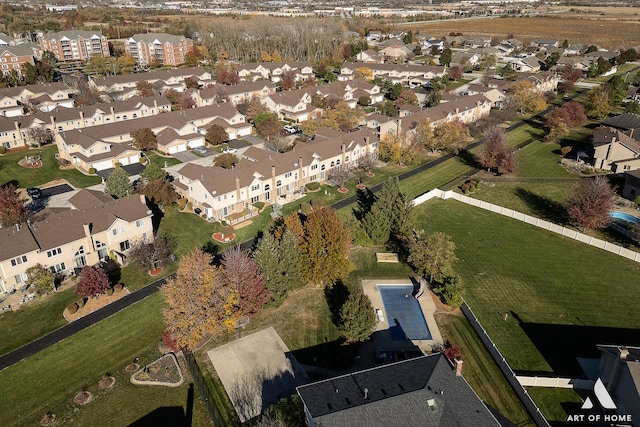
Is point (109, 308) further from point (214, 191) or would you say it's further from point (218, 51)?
point (218, 51)

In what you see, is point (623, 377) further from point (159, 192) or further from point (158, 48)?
point (158, 48)

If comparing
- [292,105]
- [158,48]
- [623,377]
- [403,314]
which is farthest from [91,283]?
[158,48]

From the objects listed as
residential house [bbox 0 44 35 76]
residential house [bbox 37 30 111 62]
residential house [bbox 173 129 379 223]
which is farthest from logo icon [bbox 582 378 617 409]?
residential house [bbox 37 30 111 62]

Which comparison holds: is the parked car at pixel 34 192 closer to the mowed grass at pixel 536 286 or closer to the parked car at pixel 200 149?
the parked car at pixel 200 149

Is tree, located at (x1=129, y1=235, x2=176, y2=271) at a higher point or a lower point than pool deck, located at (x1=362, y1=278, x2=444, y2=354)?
higher

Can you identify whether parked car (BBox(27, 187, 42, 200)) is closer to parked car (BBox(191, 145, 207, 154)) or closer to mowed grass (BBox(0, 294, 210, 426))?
parked car (BBox(191, 145, 207, 154))

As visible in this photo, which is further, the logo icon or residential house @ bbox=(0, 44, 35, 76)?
residential house @ bbox=(0, 44, 35, 76)

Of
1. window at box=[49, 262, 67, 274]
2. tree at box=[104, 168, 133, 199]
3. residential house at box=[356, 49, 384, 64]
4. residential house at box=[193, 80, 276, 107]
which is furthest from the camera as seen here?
residential house at box=[356, 49, 384, 64]

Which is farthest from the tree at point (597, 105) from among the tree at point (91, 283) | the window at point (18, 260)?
the window at point (18, 260)
